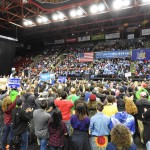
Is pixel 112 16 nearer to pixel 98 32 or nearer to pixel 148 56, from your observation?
pixel 148 56

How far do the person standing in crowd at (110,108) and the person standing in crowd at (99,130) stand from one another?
0.41 metres

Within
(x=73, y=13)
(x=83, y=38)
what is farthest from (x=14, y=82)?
(x=83, y=38)

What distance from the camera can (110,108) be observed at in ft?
13.0

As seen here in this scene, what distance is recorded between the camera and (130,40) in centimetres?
2462

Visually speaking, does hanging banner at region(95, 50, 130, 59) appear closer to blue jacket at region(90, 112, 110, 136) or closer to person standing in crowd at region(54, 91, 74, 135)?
person standing in crowd at region(54, 91, 74, 135)

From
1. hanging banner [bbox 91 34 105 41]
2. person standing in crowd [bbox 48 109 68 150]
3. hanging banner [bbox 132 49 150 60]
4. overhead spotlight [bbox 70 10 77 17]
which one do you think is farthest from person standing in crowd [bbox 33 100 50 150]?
hanging banner [bbox 91 34 105 41]

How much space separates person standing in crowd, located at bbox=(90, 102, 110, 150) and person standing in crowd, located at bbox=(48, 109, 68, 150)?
1.84 ft

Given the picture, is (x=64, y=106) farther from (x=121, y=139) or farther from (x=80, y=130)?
(x=121, y=139)

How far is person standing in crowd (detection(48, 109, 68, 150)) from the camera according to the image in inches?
131

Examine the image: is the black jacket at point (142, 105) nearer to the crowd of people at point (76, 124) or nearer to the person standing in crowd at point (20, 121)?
the crowd of people at point (76, 124)

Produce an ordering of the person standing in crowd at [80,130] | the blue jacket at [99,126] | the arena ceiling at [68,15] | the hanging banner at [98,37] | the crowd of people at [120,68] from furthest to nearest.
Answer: the hanging banner at [98,37], the crowd of people at [120,68], the arena ceiling at [68,15], the blue jacket at [99,126], the person standing in crowd at [80,130]

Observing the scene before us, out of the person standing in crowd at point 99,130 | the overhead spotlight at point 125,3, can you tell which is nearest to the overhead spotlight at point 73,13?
the overhead spotlight at point 125,3

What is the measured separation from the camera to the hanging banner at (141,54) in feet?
60.3

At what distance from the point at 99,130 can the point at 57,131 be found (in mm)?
807
